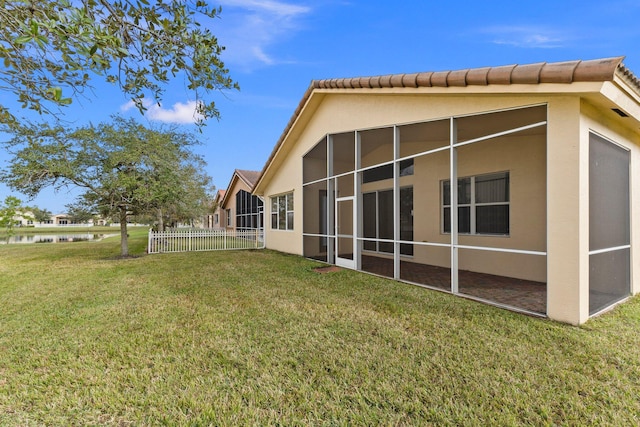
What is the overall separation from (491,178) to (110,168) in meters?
13.1

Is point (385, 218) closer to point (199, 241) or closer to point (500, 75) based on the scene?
point (500, 75)

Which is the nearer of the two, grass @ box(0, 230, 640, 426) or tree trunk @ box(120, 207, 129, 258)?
grass @ box(0, 230, 640, 426)

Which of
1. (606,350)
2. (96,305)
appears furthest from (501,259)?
(96,305)

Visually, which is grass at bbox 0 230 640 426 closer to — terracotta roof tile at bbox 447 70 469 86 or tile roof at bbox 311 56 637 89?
tile roof at bbox 311 56 637 89

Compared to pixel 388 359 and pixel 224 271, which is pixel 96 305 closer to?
pixel 224 271

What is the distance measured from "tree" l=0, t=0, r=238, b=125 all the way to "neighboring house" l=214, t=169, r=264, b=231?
1543 cm

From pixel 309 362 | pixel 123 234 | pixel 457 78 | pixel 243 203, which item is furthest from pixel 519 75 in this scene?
pixel 243 203

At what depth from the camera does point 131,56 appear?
3314mm

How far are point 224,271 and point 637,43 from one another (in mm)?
12569

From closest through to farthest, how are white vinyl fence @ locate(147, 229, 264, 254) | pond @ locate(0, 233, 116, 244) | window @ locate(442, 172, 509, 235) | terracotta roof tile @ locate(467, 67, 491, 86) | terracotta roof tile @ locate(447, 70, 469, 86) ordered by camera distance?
→ terracotta roof tile @ locate(467, 67, 491, 86) → terracotta roof tile @ locate(447, 70, 469, 86) → window @ locate(442, 172, 509, 235) → white vinyl fence @ locate(147, 229, 264, 254) → pond @ locate(0, 233, 116, 244)

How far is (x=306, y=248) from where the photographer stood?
474 inches

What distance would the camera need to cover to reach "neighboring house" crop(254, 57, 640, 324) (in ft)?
13.6

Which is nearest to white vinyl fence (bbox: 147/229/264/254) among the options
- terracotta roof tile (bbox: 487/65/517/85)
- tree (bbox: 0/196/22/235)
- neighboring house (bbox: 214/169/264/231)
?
neighboring house (bbox: 214/169/264/231)

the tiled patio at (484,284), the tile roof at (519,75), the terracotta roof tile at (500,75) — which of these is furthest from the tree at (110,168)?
the terracotta roof tile at (500,75)
